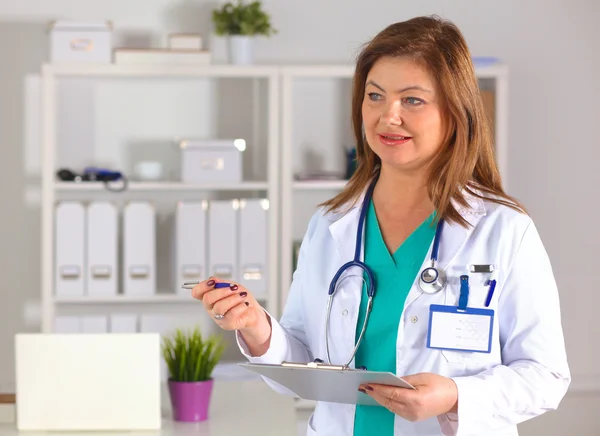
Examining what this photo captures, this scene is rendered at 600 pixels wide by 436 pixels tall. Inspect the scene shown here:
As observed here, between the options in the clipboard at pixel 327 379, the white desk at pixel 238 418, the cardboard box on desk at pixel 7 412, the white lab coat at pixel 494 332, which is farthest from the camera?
the cardboard box on desk at pixel 7 412

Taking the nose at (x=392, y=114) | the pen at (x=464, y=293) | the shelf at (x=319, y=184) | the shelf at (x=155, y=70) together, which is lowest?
the pen at (x=464, y=293)

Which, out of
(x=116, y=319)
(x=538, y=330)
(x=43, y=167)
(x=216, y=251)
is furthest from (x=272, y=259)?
(x=538, y=330)

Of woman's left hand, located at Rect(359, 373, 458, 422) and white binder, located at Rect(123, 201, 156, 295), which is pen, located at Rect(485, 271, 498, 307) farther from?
white binder, located at Rect(123, 201, 156, 295)

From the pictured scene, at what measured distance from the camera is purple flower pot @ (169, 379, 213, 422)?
7.63 feet

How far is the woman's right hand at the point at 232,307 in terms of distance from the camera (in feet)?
5.16

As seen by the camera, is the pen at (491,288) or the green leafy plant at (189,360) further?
the green leafy plant at (189,360)

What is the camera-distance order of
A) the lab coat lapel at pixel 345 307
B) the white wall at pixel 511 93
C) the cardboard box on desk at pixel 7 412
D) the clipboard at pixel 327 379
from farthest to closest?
the white wall at pixel 511 93
the cardboard box on desk at pixel 7 412
the lab coat lapel at pixel 345 307
the clipboard at pixel 327 379

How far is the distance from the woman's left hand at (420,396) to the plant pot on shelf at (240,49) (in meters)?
2.45

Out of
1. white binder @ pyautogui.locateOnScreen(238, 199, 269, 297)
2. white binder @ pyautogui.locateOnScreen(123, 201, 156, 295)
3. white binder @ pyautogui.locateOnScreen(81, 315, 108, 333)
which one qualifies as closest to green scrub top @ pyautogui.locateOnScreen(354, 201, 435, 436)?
white binder @ pyautogui.locateOnScreen(238, 199, 269, 297)

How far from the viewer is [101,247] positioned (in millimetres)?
3617

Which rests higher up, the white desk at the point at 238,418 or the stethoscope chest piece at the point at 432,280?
the stethoscope chest piece at the point at 432,280

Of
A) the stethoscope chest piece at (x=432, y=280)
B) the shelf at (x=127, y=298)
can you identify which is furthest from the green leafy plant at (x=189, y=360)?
the shelf at (x=127, y=298)

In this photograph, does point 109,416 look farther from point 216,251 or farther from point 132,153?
point 132,153

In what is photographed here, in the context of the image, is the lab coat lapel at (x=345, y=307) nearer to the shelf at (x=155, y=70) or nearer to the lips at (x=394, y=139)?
the lips at (x=394, y=139)
